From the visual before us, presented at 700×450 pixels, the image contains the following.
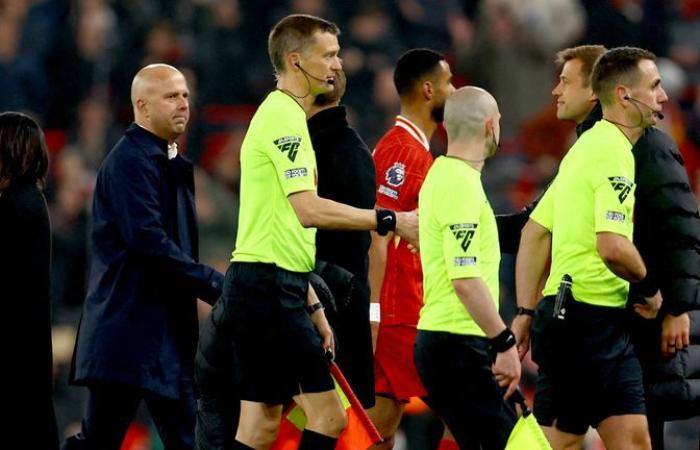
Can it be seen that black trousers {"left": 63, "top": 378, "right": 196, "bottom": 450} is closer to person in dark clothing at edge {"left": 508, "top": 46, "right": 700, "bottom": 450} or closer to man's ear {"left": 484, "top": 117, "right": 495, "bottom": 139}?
man's ear {"left": 484, "top": 117, "right": 495, "bottom": 139}

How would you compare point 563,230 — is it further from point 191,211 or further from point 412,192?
point 191,211

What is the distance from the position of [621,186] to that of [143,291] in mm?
2318

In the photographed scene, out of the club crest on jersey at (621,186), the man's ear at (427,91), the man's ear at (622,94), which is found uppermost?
the man's ear at (622,94)

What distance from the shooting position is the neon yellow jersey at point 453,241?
25.7 feet

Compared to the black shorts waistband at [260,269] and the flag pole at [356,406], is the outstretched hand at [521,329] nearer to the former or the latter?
the flag pole at [356,406]

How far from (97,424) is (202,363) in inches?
26.4

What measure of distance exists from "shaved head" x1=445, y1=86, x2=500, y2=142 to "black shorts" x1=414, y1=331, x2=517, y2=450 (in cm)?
88

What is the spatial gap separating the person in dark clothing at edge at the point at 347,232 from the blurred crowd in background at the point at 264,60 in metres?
5.74

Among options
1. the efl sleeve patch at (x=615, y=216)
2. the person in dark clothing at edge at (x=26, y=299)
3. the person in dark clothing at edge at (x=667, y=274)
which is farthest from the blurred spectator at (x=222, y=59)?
the efl sleeve patch at (x=615, y=216)

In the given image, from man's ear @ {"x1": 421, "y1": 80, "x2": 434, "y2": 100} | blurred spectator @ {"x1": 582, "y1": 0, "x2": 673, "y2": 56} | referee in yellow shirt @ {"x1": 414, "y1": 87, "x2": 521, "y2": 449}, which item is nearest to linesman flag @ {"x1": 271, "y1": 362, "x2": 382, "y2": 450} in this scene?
referee in yellow shirt @ {"x1": 414, "y1": 87, "x2": 521, "y2": 449}

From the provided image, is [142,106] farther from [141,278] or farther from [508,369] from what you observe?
[508,369]

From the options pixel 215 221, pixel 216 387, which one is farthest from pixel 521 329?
pixel 215 221

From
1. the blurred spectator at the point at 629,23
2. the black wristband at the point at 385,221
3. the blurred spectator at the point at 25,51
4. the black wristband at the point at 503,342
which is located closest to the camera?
the black wristband at the point at 503,342

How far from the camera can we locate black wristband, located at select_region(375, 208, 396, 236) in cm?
808
